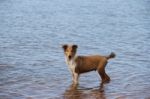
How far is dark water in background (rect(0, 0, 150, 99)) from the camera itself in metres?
10.5

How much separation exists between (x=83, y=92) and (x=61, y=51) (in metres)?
4.19

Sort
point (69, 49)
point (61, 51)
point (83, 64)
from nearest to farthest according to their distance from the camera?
point (69, 49) < point (83, 64) < point (61, 51)

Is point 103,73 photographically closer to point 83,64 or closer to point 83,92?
point 83,64

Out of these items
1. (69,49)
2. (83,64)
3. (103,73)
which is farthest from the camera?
(103,73)

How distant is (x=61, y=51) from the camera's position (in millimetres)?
14422

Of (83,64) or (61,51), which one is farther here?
(61,51)

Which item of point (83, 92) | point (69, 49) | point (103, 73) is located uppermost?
point (69, 49)

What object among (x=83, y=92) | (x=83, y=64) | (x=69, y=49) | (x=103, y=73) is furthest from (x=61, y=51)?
(x=83, y=92)

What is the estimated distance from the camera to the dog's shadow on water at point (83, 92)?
1009 cm

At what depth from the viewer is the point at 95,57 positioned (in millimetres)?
10945

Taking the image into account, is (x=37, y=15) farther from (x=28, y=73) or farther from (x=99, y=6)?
(x=28, y=73)

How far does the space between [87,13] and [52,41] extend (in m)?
10.4

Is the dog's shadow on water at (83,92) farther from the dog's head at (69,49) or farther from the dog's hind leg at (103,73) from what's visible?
the dog's head at (69,49)

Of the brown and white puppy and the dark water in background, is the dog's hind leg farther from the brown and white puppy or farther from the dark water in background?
the dark water in background
